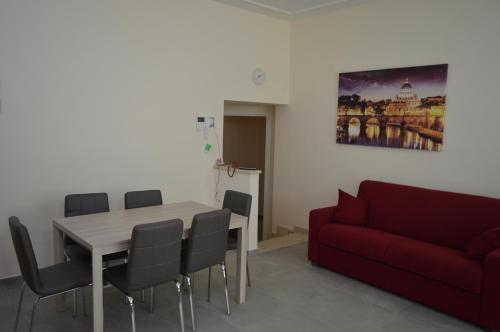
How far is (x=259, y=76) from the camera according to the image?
5.58 m

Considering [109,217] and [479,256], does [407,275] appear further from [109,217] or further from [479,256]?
[109,217]

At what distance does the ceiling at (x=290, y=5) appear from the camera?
504 cm

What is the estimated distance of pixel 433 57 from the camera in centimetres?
441

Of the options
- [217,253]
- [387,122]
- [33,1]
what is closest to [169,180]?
[217,253]

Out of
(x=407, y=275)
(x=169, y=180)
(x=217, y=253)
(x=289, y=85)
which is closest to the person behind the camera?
(x=217, y=253)

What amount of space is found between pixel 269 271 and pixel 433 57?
2.95 metres

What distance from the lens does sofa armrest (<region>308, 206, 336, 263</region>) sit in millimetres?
4480

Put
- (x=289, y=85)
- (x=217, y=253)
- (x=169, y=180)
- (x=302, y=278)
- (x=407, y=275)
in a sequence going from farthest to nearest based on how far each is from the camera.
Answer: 1. (x=289, y=85)
2. (x=169, y=180)
3. (x=302, y=278)
4. (x=407, y=275)
5. (x=217, y=253)

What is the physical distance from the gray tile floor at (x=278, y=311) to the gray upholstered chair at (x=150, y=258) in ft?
1.81

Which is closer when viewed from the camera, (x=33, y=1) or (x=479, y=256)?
(x=479, y=256)

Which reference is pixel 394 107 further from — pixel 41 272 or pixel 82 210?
pixel 41 272

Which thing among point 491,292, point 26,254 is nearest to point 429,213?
point 491,292

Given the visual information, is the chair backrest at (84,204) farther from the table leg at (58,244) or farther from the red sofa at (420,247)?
the red sofa at (420,247)

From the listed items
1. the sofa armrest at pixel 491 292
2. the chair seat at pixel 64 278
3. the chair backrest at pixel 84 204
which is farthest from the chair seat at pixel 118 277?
the sofa armrest at pixel 491 292
